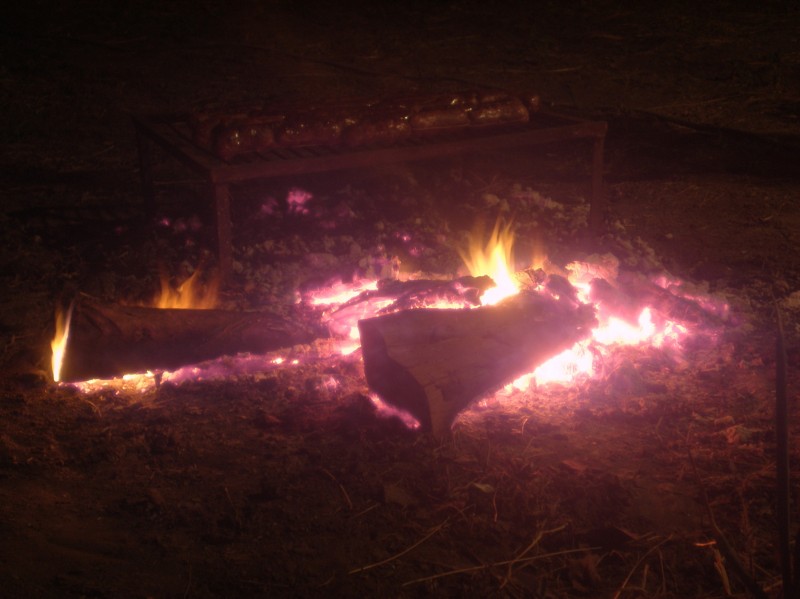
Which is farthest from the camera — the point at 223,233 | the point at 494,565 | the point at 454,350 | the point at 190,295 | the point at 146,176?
the point at 146,176

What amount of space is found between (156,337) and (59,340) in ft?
1.70

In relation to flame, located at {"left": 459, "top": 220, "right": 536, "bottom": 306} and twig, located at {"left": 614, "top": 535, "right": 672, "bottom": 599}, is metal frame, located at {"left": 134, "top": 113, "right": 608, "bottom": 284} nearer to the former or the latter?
flame, located at {"left": 459, "top": 220, "right": 536, "bottom": 306}

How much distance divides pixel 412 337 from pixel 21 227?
371 cm

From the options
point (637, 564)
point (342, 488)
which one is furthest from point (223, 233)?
point (637, 564)


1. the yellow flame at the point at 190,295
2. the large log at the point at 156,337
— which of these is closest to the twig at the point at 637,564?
the large log at the point at 156,337

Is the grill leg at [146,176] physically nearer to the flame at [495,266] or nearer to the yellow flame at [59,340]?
the yellow flame at [59,340]

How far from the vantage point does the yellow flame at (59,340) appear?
14.2 ft

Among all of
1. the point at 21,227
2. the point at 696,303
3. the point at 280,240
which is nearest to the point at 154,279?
the point at 280,240

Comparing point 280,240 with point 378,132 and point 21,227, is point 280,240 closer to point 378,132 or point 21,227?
point 378,132

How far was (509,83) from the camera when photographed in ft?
32.1

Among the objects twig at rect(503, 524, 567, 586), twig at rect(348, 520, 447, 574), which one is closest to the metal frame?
twig at rect(348, 520, 447, 574)

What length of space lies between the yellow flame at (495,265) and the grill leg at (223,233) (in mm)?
1538

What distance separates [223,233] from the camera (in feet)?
17.1

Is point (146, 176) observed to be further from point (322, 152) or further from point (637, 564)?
point (637, 564)
